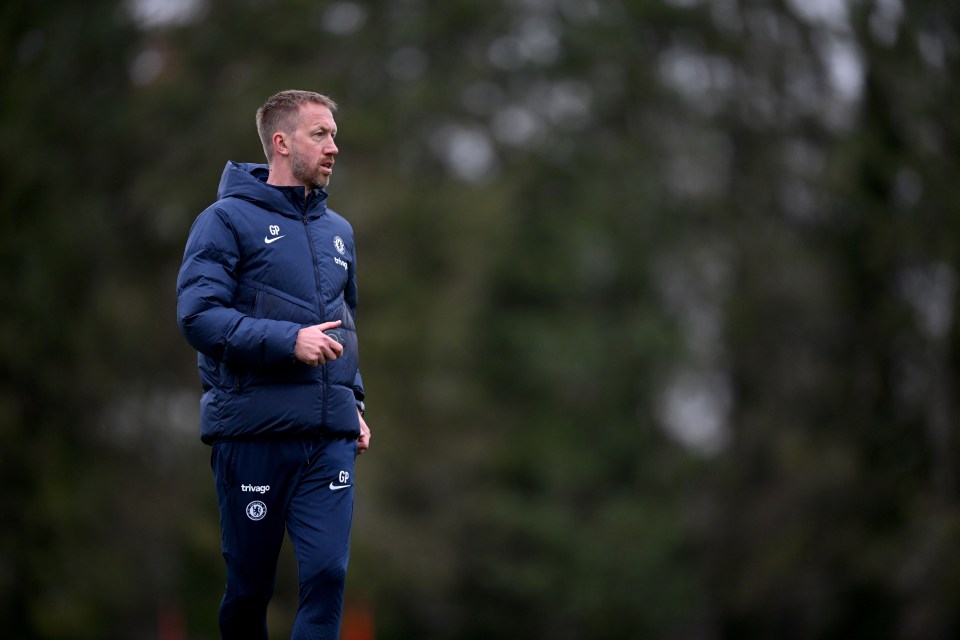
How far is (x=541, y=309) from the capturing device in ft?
91.4

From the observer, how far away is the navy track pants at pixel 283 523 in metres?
5.36

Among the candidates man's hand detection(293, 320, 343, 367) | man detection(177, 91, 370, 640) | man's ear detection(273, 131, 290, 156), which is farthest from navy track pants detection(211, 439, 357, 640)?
man's ear detection(273, 131, 290, 156)

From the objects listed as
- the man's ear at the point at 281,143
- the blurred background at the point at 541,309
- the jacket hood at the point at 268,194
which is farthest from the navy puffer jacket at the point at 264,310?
the blurred background at the point at 541,309

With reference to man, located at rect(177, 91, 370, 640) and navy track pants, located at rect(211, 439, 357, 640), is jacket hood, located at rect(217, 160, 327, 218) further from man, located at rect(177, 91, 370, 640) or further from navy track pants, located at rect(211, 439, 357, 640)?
navy track pants, located at rect(211, 439, 357, 640)

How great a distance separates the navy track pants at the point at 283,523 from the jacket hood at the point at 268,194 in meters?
0.92

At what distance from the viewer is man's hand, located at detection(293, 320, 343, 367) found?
512 cm

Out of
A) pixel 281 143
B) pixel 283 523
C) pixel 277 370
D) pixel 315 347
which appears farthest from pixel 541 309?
pixel 315 347

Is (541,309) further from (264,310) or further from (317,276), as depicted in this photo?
(264,310)

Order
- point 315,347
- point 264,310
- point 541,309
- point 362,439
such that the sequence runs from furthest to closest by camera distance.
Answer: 1. point 541,309
2. point 362,439
3. point 264,310
4. point 315,347

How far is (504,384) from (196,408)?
760 centimetres

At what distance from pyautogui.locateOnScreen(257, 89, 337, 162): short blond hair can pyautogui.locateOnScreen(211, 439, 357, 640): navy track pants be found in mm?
1194

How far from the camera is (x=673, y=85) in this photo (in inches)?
1017

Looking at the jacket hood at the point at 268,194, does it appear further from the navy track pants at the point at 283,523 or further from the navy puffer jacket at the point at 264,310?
the navy track pants at the point at 283,523

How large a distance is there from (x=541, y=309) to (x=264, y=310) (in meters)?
22.5
